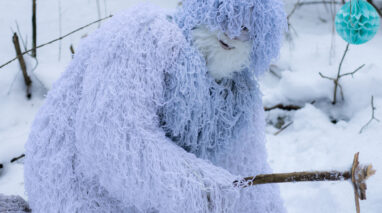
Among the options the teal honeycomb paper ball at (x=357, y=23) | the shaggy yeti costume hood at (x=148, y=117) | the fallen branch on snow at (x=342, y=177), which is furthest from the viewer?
the teal honeycomb paper ball at (x=357, y=23)

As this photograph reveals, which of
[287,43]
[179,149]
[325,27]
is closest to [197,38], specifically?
[179,149]

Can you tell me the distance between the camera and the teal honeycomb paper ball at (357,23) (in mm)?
929

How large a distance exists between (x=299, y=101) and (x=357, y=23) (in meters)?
0.71

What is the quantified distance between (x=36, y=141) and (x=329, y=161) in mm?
918

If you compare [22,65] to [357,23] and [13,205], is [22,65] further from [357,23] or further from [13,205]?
[357,23]

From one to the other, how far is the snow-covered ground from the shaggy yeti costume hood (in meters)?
0.48

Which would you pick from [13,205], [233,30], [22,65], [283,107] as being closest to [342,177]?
[233,30]

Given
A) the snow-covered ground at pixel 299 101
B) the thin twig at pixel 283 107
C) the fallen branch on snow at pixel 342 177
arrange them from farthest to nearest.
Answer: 1. the thin twig at pixel 283 107
2. the snow-covered ground at pixel 299 101
3. the fallen branch on snow at pixel 342 177

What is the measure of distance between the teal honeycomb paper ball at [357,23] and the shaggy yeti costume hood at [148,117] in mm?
251

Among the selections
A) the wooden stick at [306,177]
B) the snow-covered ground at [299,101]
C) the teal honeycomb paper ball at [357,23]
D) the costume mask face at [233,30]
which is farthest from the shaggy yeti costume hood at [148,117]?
the snow-covered ground at [299,101]

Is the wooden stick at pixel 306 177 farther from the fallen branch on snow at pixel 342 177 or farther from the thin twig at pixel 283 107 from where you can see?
the thin twig at pixel 283 107

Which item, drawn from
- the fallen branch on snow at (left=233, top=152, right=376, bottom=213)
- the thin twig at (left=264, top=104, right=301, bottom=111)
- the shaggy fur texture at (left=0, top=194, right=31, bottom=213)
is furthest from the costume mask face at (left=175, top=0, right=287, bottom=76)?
the thin twig at (left=264, top=104, right=301, bottom=111)

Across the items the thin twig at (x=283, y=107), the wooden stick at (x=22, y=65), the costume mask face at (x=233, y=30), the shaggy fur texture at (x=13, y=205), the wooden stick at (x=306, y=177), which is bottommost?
the thin twig at (x=283, y=107)

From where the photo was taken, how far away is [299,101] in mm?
1617
